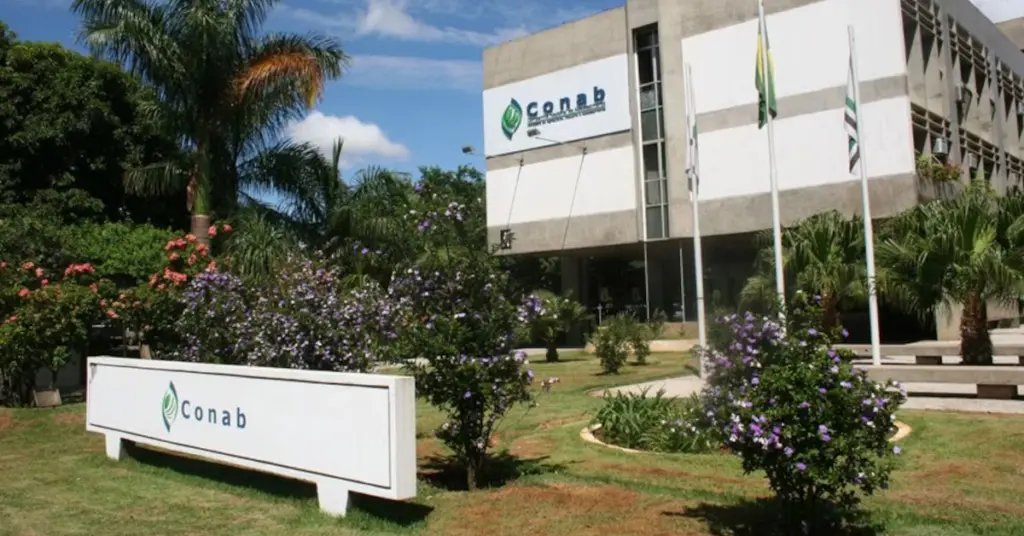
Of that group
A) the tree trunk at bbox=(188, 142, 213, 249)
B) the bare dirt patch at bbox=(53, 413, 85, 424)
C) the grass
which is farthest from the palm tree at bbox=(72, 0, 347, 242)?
the grass

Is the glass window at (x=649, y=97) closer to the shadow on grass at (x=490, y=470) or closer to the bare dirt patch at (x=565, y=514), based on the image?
the shadow on grass at (x=490, y=470)

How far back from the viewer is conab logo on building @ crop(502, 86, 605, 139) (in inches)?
1190

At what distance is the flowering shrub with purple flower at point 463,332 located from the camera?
24.1 ft

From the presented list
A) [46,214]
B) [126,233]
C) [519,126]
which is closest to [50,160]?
[46,214]

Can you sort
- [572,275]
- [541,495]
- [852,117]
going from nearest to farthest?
1. [541,495]
2. [852,117]
3. [572,275]

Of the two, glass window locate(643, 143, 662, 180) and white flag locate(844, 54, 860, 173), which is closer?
white flag locate(844, 54, 860, 173)

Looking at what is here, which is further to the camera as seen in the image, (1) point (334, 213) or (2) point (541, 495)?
(1) point (334, 213)

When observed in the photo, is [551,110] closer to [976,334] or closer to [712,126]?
[712,126]

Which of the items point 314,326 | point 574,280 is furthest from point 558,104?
point 314,326

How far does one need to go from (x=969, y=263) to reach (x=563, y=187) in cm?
1857

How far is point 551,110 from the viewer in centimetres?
3164

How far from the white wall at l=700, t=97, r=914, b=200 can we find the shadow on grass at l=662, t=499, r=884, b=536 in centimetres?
1745

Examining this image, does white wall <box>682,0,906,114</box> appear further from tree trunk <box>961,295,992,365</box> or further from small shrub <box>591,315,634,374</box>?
tree trunk <box>961,295,992,365</box>

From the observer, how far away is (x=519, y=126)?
3272 cm
